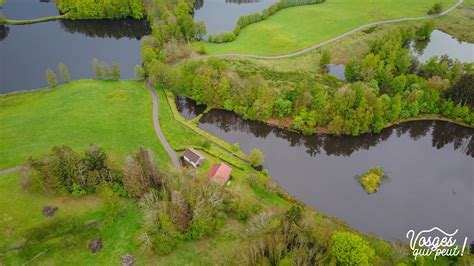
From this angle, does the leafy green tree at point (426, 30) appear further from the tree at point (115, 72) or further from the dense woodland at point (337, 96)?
the tree at point (115, 72)

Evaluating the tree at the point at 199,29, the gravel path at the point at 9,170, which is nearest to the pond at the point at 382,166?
the tree at the point at 199,29

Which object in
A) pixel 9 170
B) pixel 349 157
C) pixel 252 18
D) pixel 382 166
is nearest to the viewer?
pixel 9 170

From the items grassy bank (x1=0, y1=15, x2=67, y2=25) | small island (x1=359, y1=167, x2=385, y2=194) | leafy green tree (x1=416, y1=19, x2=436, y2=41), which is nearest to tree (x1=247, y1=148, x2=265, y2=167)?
small island (x1=359, y1=167, x2=385, y2=194)

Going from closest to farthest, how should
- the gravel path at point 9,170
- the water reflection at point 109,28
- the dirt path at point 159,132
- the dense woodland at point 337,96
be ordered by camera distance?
the gravel path at point 9,170 → the dirt path at point 159,132 → the dense woodland at point 337,96 → the water reflection at point 109,28

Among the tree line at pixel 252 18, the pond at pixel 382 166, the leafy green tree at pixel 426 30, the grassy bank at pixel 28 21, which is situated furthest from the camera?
the grassy bank at pixel 28 21

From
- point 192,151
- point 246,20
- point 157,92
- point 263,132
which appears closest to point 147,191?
point 192,151

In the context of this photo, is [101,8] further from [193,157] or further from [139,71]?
[193,157]

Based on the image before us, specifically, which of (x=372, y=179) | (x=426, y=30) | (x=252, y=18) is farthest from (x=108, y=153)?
(x=426, y=30)
